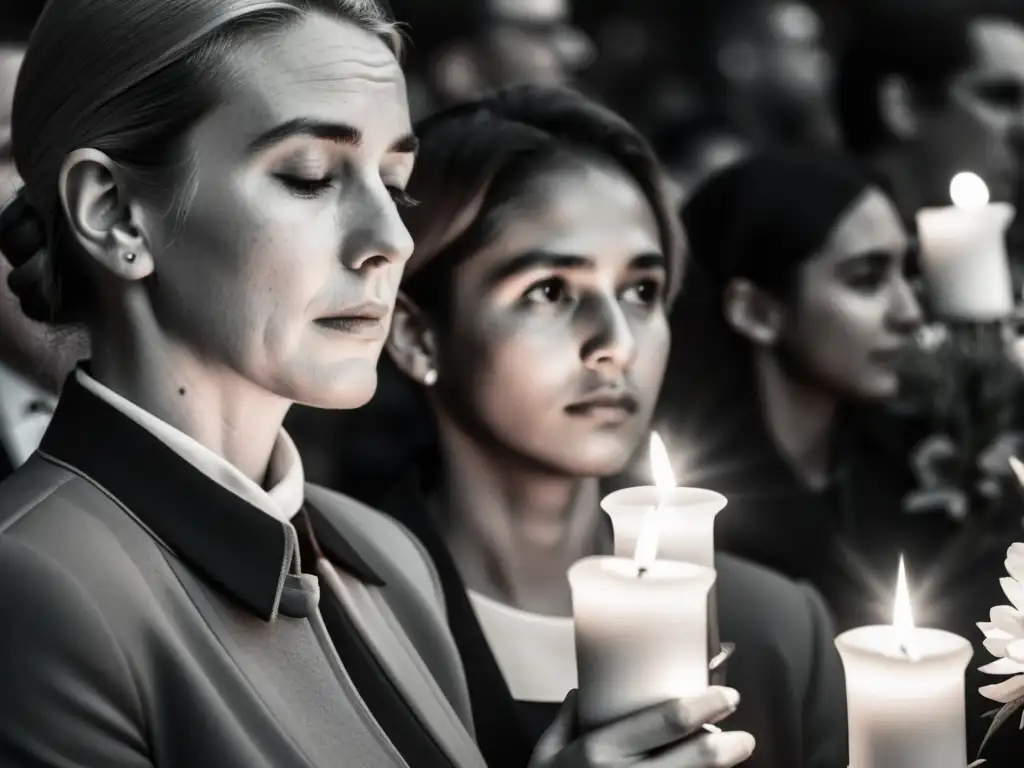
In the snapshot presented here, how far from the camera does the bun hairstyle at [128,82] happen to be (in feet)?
3.56

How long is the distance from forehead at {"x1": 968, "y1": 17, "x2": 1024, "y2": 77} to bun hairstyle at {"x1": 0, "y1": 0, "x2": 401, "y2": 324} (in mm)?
2001

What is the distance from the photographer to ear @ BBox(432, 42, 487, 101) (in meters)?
2.64

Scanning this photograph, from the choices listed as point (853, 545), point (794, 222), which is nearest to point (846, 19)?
point (794, 222)

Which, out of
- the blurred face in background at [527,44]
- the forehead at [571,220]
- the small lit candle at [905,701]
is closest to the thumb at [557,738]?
the small lit candle at [905,701]

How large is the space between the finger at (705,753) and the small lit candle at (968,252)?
970mm

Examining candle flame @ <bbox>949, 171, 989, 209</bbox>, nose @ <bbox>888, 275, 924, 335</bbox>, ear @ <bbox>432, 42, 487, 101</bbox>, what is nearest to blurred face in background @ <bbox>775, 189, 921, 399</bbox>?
nose @ <bbox>888, 275, 924, 335</bbox>

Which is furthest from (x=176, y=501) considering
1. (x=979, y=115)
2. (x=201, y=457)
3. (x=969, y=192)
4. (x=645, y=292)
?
(x=979, y=115)

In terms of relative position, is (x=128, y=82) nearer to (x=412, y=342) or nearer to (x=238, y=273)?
(x=238, y=273)

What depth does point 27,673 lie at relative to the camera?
3.18ft

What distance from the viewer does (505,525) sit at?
1597mm

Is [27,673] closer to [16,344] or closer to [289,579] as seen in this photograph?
[289,579]

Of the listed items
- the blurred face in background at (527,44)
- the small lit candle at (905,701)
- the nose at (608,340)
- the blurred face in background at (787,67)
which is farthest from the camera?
the blurred face in background at (787,67)

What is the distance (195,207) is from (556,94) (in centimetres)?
→ 61

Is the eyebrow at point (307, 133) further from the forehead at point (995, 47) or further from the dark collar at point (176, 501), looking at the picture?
the forehead at point (995, 47)
